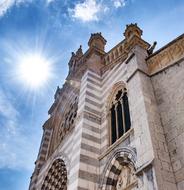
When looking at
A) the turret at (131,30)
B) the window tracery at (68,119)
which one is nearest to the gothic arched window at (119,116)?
the turret at (131,30)

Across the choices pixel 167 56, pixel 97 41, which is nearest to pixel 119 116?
pixel 167 56

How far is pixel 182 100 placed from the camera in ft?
20.7

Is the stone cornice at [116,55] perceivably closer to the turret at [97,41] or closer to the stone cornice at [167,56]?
the turret at [97,41]

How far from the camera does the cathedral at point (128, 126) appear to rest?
554cm

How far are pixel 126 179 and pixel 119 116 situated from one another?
263 centimetres

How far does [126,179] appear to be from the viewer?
7.09 meters

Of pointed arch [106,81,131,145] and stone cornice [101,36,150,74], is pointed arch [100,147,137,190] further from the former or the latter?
stone cornice [101,36,150,74]

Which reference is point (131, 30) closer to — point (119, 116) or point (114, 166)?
point (119, 116)

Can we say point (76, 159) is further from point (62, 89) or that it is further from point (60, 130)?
point (62, 89)

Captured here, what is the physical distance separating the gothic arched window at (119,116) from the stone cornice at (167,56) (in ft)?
5.83

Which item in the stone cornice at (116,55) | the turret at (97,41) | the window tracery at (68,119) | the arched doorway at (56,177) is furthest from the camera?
the turret at (97,41)

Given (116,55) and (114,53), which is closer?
(116,55)

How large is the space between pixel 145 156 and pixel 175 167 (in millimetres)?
663

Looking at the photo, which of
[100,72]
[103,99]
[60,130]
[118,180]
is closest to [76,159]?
[118,180]
